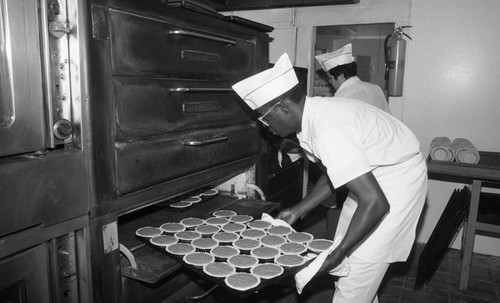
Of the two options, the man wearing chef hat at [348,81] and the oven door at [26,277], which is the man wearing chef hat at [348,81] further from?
the oven door at [26,277]

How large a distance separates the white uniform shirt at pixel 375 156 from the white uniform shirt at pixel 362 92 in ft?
5.13

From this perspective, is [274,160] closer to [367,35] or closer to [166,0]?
[166,0]

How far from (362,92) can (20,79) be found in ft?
10.0

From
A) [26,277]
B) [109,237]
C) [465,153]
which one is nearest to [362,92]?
[465,153]

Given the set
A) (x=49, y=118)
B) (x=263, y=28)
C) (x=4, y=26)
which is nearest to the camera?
(x=4, y=26)

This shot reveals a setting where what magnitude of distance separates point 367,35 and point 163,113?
8464 millimetres

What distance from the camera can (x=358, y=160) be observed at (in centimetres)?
154

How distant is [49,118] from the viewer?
115cm

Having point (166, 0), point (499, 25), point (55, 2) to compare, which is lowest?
point (55, 2)

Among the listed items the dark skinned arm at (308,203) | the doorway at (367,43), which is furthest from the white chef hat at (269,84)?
the doorway at (367,43)

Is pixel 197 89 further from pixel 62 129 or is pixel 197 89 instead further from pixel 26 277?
pixel 26 277

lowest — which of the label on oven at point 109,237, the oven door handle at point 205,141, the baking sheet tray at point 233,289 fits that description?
the baking sheet tray at point 233,289

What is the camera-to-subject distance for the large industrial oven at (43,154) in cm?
103

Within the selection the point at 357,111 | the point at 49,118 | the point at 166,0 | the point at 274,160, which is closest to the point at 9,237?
the point at 49,118
